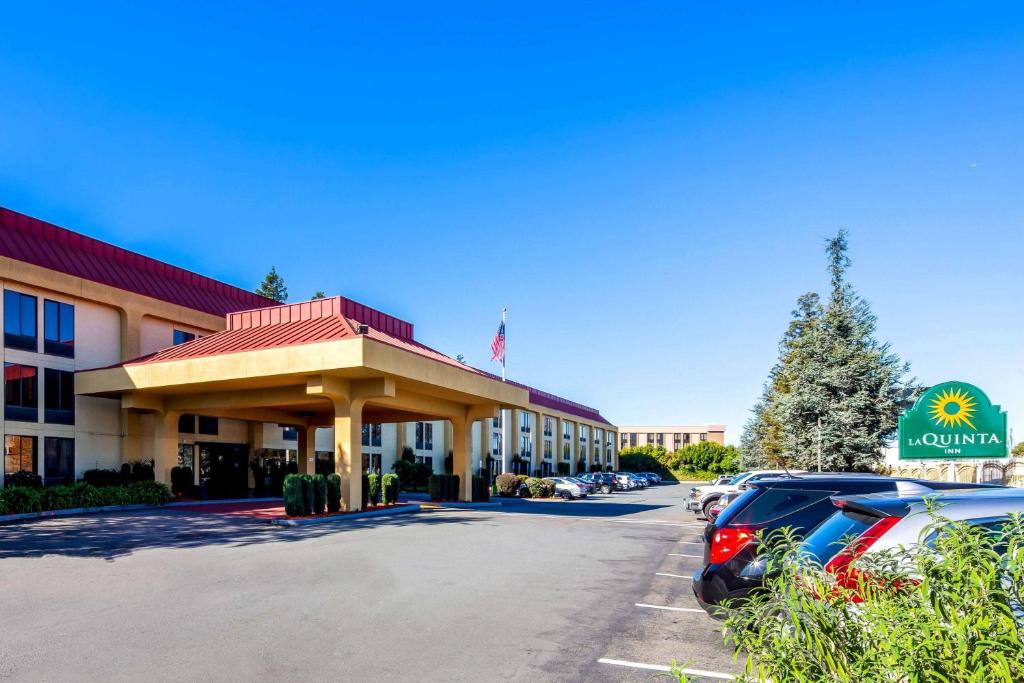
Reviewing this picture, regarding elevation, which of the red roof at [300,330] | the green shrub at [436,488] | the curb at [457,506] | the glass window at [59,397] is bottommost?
the curb at [457,506]

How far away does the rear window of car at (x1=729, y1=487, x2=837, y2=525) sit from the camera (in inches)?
296

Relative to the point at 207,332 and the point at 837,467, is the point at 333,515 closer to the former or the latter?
the point at 207,332

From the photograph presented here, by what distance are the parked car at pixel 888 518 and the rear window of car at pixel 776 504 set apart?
102 inches

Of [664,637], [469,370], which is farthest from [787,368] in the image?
[664,637]

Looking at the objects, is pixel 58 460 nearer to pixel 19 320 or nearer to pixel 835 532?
pixel 19 320

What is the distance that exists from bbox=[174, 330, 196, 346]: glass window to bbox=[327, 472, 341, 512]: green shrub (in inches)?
508

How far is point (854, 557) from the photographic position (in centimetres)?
332

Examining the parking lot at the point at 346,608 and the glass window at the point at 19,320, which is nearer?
Result: the parking lot at the point at 346,608

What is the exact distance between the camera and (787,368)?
120 ft

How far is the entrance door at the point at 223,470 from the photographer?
106 ft

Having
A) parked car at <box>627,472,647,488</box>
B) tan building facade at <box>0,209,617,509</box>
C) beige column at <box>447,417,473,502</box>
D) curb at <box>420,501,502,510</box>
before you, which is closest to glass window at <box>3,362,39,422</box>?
tan building facade at <box>0,209,617,509</box>

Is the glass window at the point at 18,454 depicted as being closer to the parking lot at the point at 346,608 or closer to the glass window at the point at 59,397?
the glass window at the point at 59,397

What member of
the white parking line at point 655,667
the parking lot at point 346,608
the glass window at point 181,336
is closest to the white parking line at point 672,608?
the parking lot at point 346,608

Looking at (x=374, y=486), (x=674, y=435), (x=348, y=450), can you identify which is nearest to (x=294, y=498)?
(x=348, y=450)
